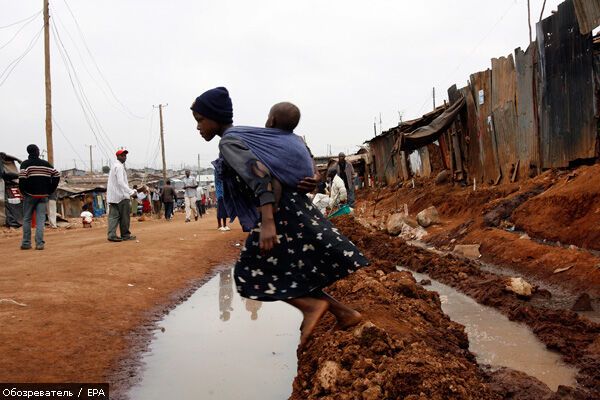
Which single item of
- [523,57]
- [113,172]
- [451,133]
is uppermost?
[523,57]

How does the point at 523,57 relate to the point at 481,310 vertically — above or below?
above

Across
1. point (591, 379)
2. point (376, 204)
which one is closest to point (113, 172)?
point (591, 379)

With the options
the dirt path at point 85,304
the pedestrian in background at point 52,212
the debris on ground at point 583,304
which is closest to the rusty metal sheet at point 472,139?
the dirt path at point 85,304

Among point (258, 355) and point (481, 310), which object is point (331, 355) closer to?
point (258, 355)

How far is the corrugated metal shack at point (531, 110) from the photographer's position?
761 centimetres

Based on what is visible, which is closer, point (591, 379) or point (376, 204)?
point (591, 379)

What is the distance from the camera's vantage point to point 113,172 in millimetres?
8844

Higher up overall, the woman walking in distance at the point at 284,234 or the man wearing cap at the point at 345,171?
the man wearing cap at the point at 345,171

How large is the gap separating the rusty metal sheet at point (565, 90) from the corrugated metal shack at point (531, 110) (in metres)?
0.01

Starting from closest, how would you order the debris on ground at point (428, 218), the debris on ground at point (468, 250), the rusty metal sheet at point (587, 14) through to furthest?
1. the rusty metal sheet at point (587, 14)
2. the debris on ground at point (468, 250)
3. the debris on ground at point (428, 218)

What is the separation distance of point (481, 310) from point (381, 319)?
2.11 meters

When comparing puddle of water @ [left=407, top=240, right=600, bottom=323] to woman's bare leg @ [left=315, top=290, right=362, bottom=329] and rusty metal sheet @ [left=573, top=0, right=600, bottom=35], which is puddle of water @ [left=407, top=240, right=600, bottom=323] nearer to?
woman's bare leg @ [left=315, top=290, right=362, bottom=329]

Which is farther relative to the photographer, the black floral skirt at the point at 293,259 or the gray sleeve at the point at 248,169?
the black floral skirt at the point at 293,259

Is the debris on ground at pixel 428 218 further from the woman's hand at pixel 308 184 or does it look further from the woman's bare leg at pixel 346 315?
the woman's hand at pixel 308 184
